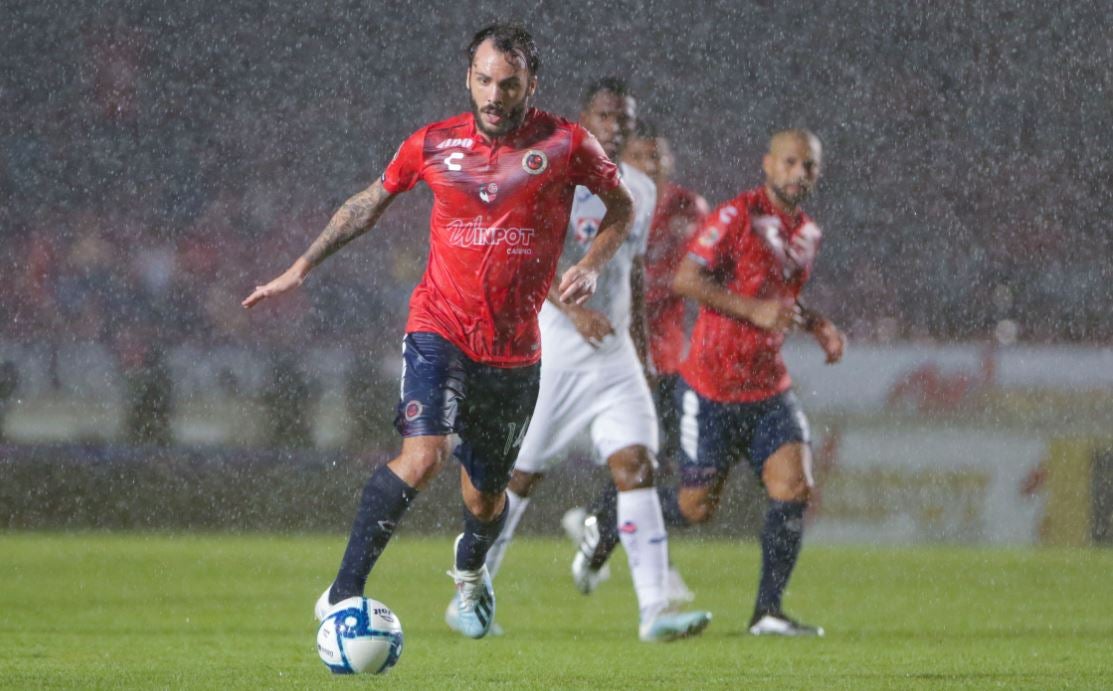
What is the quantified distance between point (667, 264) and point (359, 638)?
417 cm

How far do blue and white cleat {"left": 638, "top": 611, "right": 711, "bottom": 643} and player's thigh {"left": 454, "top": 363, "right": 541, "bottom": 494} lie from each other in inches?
43.7

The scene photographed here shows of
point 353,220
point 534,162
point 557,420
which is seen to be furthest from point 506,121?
point 557,420

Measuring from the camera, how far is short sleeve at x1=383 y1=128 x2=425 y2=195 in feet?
17.5

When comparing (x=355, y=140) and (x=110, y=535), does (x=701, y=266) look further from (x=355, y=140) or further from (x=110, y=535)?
(x=355, y=140)

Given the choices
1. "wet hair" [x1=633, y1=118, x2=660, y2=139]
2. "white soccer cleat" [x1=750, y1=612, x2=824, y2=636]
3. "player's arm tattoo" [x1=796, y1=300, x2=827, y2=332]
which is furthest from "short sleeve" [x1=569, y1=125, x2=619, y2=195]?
"wet hair" [x1=633, y1=118, x2=660, y2=139]

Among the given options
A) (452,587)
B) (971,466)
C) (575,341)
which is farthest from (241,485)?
(575,341)

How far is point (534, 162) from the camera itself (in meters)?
5.30

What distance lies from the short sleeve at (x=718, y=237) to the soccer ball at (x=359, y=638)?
2.66m

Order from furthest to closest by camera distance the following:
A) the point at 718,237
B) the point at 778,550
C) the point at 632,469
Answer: the point at 718,237, the point at 778,550, the point at 632,469

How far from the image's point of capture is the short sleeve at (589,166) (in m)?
5.41

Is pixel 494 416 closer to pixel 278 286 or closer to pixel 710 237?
pixel 278 286

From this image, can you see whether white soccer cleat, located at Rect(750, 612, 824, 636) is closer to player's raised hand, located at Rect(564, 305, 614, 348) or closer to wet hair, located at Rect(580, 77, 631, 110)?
player's raised hand, located at Rect(564, 305, 614, 348)

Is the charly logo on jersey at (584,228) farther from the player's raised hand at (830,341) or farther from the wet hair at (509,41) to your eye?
the wet hair at (509,41)

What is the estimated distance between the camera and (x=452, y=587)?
8.88 meters
